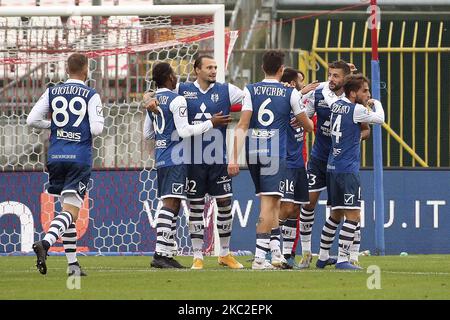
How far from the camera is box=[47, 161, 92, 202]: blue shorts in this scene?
456 inches

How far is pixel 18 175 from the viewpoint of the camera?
56.2 ft

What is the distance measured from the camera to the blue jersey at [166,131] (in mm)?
12438

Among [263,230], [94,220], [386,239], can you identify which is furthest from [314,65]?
[263,230]

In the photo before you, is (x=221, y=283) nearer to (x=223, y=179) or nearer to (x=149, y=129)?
(x=223, y=179)

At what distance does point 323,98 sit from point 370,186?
4.73 metres

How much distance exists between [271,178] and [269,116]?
59 cm

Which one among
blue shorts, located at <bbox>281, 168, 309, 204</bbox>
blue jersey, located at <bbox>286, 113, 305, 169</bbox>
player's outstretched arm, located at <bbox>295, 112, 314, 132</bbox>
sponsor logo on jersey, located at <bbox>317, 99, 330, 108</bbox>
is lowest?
blue shorts, located at <bbox>281, 168, 309, 204</bbox>

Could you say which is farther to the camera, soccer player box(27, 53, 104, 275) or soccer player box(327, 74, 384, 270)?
soccer player box(327, 74, 384, 270)

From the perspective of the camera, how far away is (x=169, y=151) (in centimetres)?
1248

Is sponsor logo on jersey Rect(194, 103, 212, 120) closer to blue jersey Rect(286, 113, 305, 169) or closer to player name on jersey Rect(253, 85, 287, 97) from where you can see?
player name on jersey Rect(253, 85, 287, 97)

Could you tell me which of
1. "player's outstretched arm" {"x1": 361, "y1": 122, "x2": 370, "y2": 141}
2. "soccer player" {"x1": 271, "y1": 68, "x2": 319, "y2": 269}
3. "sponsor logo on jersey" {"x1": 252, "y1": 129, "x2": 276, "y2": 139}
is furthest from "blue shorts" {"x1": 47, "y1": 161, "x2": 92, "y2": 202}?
"player's outstretched arm" {"x1": 361, "y1": 122, "x2": 370, "y2": 141}

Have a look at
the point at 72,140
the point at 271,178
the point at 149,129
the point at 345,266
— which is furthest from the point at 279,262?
the point at 72,140
